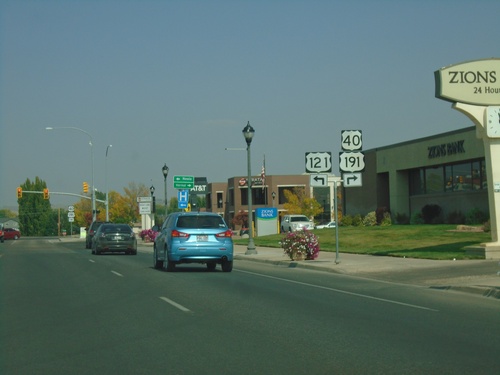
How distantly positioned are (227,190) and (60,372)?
102 m

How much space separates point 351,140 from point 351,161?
0.65m

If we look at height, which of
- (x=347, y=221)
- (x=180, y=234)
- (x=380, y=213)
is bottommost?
(x=180, y=234)

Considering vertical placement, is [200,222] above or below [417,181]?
below

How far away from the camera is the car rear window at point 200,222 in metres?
22.9

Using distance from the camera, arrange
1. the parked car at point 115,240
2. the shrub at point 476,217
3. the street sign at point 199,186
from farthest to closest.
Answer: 1. the street sign at point 199,186
2. the shrub at point 476,217
3. the parked car at point 115,240

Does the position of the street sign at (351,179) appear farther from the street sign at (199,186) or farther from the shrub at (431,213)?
the street sign at (199,186)

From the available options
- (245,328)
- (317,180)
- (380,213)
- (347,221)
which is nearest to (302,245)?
(317,180)

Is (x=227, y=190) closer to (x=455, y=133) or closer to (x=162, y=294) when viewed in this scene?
(x=455, y=133)

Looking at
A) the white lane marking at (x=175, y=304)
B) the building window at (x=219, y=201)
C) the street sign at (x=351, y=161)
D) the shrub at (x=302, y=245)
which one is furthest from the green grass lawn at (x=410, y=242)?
the building window at (x=219, y=201)

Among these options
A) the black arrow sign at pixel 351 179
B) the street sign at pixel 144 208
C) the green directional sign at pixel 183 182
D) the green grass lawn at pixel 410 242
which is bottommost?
the green grass lawn at pixel 410 242

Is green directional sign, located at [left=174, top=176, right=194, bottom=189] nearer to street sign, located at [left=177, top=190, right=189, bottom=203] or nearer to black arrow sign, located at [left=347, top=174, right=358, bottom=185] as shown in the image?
street sign, located at [left=177, top=190, right=189, bottom=203]

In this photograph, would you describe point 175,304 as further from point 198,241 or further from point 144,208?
point 144,208

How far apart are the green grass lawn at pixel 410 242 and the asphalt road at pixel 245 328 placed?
8325mm

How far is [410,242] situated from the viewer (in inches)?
1281
